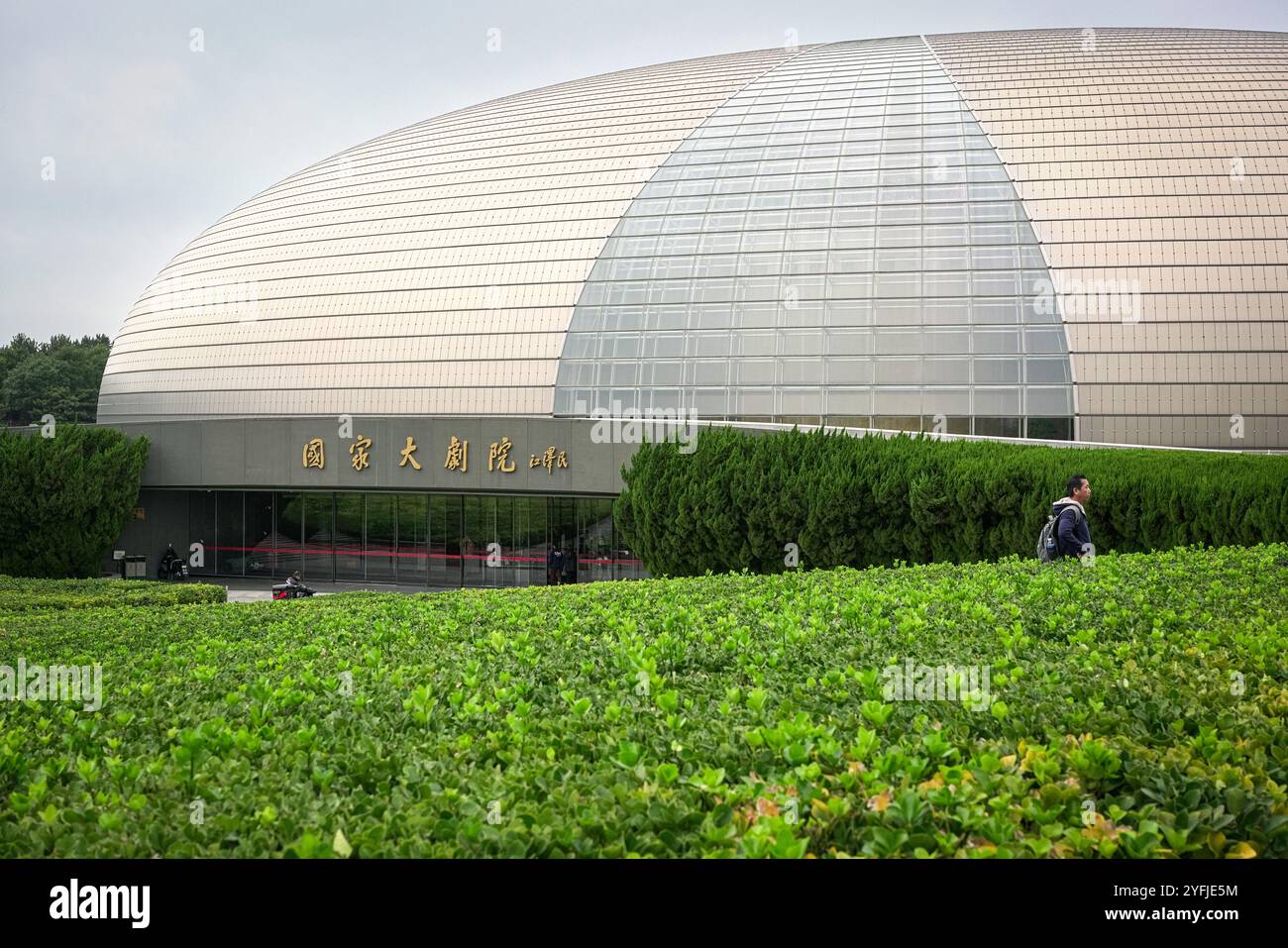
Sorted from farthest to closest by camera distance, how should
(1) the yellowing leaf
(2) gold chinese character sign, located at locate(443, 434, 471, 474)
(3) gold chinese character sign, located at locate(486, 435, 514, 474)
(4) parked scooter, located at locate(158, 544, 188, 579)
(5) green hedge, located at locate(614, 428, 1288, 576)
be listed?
(4) parked scooter, located at locate(158, 544, 188, 579) < (2) gold chinese character sign, located at locate(443, 434, 471, 474) < (3) gold chinese character sign, located at locate(486, 435, 514, 474) < (5) green hedge, located at locate(614, 428, 1288, 576) < (1) the yellowing leaf

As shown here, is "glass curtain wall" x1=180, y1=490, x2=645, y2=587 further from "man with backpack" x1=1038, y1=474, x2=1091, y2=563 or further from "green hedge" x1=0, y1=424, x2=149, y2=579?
"man with backpack" x1=1038, y1=474, x2=1091, y2=563

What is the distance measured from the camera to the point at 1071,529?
10977 millimetres

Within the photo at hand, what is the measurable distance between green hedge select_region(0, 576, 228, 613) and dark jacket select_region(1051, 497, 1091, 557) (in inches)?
587

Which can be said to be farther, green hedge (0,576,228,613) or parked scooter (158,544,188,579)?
parked scooter (158,544,188,579)

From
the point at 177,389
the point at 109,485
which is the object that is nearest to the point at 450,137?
the point at 177,389

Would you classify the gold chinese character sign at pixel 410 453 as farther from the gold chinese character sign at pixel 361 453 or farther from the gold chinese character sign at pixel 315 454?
the gold chinese character sign at pixel 315 454

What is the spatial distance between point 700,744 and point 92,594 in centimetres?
1823

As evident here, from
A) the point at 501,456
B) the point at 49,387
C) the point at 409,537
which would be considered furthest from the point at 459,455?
the point at 49,387

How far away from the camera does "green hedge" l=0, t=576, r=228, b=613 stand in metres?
17.5

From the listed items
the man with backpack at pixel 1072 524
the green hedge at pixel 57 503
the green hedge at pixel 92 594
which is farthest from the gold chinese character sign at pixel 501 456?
the man with backpack at pixel 1072 524

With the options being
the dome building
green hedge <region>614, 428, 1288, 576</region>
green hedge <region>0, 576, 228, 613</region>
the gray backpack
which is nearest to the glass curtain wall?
the dome building

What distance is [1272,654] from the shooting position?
Result: 17.2ft

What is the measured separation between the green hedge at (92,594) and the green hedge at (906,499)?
849 cm

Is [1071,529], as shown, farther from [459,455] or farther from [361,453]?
[361,453]
